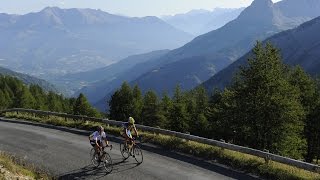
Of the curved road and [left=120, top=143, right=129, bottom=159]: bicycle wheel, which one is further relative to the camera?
[left=120, top=143, right=129, bottom=159]: bicycle wheel

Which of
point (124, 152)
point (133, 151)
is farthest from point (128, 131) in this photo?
point (124, 152)

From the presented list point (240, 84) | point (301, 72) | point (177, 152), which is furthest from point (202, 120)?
point (177, 152)

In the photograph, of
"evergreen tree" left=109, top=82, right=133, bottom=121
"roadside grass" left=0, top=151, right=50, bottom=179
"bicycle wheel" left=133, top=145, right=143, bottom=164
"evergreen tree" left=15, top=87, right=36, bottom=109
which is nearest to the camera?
"roadside grass" left=0, top=151, right=50, bottom=179

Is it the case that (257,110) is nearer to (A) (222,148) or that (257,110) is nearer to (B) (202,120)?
(A) (222,148)

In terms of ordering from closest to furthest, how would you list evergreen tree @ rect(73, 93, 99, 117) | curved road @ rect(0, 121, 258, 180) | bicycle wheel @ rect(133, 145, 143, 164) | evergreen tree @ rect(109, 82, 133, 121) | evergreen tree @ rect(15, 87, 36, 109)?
curved road @ rect(0, 121, 258, 180), bicycle wheel @ rect(133, 145, 143, 164), evergreen tree @ rect(109, 82, 133, 121), evergreen tree @ rect(73, 93, 99, 117), evergreen tree @ rect(15, 87, 36, 109)

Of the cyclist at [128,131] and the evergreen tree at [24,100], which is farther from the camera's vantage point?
the evergreen tree at [24,100]

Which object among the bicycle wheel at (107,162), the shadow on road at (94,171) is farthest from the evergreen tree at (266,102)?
the bicycle wheel at (107,162)

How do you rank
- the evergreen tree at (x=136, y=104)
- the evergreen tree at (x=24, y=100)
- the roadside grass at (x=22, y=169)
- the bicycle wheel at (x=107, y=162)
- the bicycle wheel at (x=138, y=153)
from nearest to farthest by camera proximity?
the roadside grass at (x=22, y=169), the bicycle wheel at (x=107, y=162), the bicycle wheel at (x=138, y=153), the evergreen tree at (x=136, y=104), the evergreen tree at (x=24, y=100)

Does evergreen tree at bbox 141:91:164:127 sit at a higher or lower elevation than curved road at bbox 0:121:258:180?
higher

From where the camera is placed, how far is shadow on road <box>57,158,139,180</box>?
21.6m

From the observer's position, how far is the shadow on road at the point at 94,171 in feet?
70.8

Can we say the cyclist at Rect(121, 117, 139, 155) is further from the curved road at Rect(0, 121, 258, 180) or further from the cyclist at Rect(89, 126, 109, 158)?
the cyclist at Rect(89, 126, 109, 158)

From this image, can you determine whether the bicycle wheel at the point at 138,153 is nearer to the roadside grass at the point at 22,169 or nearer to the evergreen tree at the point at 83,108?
the roadside grass at the point at 22,169

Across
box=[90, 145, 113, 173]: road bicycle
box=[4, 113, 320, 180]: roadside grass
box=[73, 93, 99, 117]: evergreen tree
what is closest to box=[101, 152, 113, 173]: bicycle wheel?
box=[90, 145, 113, 173]: road bicycle
